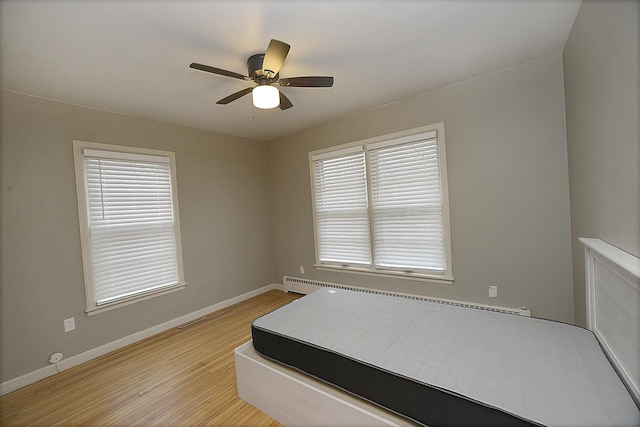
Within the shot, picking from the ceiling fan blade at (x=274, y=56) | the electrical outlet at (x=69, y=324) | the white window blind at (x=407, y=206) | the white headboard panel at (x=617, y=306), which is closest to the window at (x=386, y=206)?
the white window blind at (x=407, y=206)

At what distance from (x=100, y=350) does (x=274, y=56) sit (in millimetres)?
3301

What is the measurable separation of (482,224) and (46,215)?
4.23m

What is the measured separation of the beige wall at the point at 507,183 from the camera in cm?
231

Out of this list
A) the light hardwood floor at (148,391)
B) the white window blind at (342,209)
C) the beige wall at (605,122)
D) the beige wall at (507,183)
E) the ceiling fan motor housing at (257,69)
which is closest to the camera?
the beige wall at (605,122)

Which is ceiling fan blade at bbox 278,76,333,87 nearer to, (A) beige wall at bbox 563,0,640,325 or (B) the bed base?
(A) beige wall at bbox 563,0,640,325

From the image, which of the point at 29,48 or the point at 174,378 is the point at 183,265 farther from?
the point at 29,48

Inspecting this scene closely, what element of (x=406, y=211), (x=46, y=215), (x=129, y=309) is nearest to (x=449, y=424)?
(x=406, y=211)

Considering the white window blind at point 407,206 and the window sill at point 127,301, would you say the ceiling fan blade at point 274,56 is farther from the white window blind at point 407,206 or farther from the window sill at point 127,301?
the window sill at point 127,301

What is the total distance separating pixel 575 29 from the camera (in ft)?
5.89

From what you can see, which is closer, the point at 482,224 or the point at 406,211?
the point at 482,224

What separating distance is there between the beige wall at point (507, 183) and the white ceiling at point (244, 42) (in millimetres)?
237

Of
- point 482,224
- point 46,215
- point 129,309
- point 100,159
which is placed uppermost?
point 100,159

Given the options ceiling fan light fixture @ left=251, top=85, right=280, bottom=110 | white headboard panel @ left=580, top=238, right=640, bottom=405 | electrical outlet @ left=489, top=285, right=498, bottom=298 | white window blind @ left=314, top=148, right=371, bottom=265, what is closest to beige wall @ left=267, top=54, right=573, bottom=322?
electrical outlet @ left=489, top=285, right=498, bottom=298

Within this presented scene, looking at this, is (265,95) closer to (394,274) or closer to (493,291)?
(394,274)
